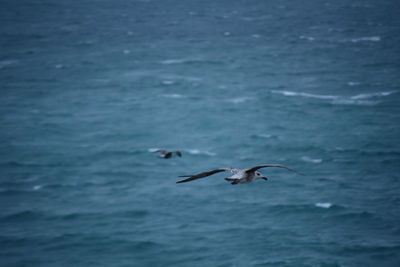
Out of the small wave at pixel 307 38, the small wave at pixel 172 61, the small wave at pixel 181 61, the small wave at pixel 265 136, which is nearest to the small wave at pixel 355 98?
the small wave at pixel 265 136

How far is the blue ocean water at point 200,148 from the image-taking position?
170ft

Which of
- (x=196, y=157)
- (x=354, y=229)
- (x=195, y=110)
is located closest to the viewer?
(x=354, y=229)

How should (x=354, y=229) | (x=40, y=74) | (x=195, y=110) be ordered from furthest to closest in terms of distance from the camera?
(x=40, y=74) < (x=195, y=110) < (x=354, y=229)

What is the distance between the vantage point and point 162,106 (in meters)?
92.8

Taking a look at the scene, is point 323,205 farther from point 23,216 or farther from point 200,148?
point 23,216

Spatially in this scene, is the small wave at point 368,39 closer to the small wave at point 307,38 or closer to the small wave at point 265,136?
the small wave at point 307,38

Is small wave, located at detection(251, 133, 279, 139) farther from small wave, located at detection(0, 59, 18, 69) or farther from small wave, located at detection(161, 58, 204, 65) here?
small wave, located at detection(0, 59, 18, 69)

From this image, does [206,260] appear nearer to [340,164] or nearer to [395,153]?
[340,164]

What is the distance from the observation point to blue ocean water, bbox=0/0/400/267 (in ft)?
170

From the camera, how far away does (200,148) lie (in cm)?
7438

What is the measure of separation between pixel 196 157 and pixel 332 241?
2542 cm

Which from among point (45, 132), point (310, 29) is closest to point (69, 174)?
point (45, 132)

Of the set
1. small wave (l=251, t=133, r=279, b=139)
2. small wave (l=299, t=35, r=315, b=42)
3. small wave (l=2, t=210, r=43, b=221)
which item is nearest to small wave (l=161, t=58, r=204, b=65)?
small wave (l=299, t=35, r=315, b=42)

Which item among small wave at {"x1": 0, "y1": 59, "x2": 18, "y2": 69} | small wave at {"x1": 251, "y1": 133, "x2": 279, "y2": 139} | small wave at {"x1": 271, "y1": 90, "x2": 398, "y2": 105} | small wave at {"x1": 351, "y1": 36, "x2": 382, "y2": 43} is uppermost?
small wave at {"x1": 0, "y1": 59, "x2": 18, "y2": 69}
